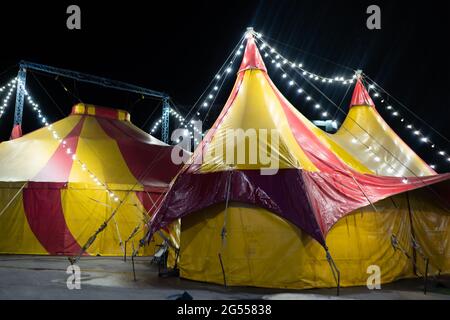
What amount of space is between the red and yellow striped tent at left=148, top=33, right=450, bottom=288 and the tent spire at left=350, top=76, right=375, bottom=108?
3046mm

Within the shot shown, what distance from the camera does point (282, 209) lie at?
19.7 ft

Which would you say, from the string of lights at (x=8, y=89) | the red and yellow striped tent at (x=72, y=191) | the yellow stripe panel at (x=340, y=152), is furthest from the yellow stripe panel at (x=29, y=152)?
the yellow stripe panel at (x=340, y=152)

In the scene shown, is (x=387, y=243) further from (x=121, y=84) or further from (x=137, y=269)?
(x=121, y=84)

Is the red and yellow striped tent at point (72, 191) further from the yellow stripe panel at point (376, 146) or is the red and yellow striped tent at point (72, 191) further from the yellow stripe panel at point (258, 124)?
the yellow stripe panel at point (376, 146)

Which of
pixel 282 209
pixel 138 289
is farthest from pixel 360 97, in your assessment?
pixel 138 289

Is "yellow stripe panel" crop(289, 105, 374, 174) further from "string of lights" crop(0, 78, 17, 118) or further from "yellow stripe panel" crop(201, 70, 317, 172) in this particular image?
"string of lights" crop(0, 78, 17, 118)

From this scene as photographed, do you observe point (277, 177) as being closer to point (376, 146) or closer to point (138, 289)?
point (138, 289)

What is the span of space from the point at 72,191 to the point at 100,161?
1.14 metres

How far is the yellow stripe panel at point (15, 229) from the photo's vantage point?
9914mm

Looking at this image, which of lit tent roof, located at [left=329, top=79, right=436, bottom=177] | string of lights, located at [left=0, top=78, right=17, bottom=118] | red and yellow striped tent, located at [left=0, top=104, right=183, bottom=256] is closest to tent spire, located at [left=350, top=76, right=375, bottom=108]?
lit tent roof, located at [left=329, top=79, right=436, bottom=177]

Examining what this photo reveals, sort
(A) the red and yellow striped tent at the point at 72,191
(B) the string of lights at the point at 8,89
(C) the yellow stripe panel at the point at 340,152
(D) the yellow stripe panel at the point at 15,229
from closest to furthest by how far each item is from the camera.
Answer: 1. (C) the yellow stripe panel at the point at 340,152
2. (D) the yellow stripe panel at the point at 15,229
3. (A) the red and yellow striped tent at the point at 72,191
4. (B) the string of lights at the point at 8,89

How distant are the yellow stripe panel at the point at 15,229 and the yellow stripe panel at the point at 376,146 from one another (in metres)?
7.38

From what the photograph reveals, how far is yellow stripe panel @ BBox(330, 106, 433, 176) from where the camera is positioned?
8.52 meters

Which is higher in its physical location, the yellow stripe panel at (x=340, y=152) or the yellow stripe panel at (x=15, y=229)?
the yellow stripe panel at (x=340, y=152)
